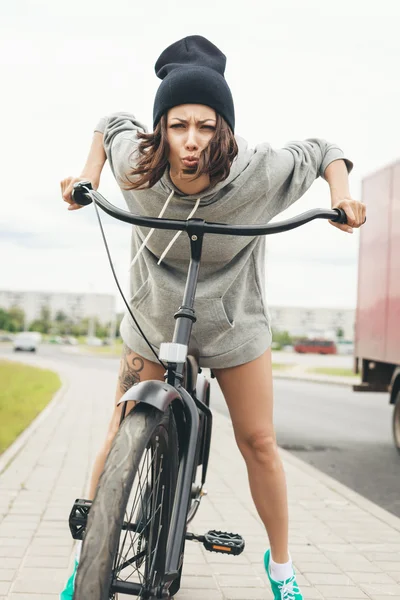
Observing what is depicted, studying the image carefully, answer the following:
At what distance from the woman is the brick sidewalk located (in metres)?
0.66

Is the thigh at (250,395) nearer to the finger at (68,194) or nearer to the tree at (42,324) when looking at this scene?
the finger at (68,194)

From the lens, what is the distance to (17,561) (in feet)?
12.8

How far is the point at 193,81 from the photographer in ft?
8.57

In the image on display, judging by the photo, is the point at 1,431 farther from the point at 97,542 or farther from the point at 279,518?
the point at 97,542

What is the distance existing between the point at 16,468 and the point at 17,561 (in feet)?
9.87

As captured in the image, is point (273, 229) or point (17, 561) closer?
point (273, 229)

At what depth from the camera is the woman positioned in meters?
2.62

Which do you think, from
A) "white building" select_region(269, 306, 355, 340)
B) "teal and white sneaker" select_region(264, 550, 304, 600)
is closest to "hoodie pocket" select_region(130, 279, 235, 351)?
"teal and white sneaker" select_region(264, 550, 304, 600)

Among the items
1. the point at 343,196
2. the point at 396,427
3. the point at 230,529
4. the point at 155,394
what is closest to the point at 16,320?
the point at 396,427

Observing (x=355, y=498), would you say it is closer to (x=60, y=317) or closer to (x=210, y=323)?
(x=210, y=323)

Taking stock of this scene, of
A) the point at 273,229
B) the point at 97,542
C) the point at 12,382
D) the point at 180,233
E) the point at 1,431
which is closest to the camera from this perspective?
the point at 97,542

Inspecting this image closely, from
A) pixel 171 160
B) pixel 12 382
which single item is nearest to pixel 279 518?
pixel 171 160

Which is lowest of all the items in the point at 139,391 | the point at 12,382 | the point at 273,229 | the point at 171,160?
the point at 12,382

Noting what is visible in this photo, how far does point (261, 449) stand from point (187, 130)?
4.09 ft
